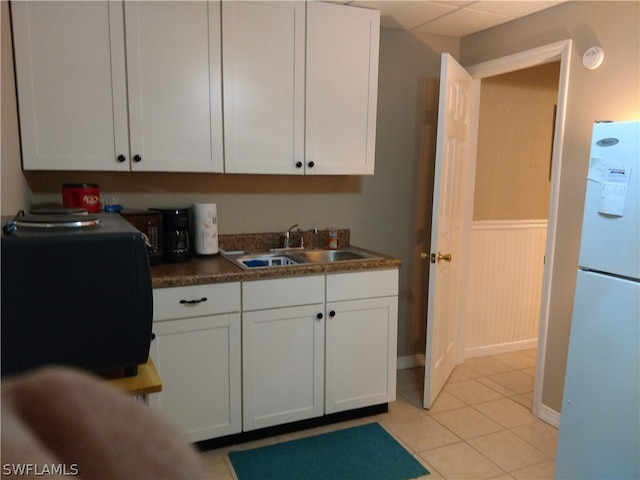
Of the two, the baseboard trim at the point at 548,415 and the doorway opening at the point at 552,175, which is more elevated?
the doorway opening at the point at 552,175

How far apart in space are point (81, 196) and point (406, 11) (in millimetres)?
1979

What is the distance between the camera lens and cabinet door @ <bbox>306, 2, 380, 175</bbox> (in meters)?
2.50


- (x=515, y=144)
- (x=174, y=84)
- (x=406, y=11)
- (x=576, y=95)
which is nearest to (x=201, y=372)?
(x=174, y=84)

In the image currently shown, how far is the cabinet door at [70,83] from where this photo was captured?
1983mm

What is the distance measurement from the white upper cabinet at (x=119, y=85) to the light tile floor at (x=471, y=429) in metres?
1.47

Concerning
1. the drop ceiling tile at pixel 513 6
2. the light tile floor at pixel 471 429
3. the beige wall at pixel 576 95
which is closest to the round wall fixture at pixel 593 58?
the beige wall at pixel 576 95

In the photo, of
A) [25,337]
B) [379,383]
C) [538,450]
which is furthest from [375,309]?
[25,337]

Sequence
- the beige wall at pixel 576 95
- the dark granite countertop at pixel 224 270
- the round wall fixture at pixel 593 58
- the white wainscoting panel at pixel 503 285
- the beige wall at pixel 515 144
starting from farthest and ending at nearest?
the white wainscoting panel at pixel 503 285 → the beige wall at pixel 515 144 → the round wall fixture at pixel 593 58 → the beige wall at pixel 576 95 → the dark granite countertop at pixel 224 270

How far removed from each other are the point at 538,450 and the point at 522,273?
1.53m

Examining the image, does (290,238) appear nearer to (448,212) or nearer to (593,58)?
(448,212)

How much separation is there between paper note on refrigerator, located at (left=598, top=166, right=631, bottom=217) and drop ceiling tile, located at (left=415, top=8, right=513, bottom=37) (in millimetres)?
1355

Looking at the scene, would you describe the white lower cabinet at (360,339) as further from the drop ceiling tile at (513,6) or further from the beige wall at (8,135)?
the drop ceiling tile at (513,6)

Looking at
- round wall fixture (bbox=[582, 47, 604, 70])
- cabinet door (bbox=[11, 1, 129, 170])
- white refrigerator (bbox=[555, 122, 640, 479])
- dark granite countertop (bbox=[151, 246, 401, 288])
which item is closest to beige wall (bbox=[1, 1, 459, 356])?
cabinet door (bbox=[11, 1, 129, 170])

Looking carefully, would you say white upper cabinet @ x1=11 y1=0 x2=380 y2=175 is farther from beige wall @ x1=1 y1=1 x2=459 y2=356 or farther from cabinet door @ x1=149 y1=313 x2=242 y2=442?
cabinet door @ x1=149 y1=313 x2=242 y2=442
